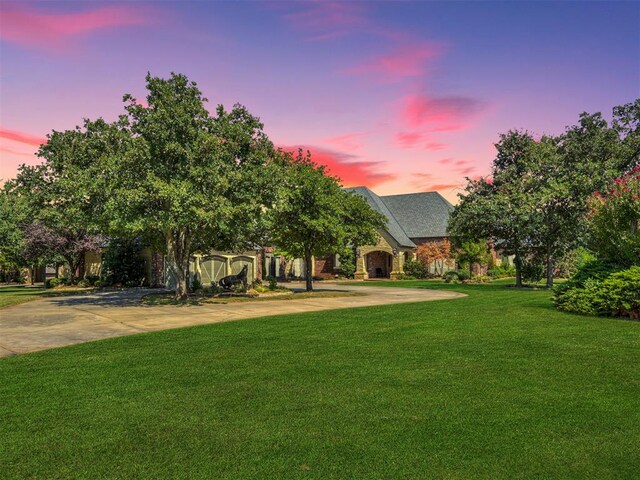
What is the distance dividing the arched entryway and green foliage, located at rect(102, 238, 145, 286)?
23.3m

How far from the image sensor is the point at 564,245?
32.8 m

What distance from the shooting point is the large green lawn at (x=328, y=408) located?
188 inches

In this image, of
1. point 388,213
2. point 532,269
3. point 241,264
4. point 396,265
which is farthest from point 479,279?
point 241,264

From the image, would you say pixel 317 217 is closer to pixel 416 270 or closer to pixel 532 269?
pixel 532 269

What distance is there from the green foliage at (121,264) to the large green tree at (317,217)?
1434cm

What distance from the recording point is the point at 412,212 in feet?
184

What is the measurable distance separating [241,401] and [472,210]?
28.2m

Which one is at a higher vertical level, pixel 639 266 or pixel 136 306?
pixel 639 266

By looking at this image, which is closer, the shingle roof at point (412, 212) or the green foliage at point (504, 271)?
the green foliage at point (504, 271)

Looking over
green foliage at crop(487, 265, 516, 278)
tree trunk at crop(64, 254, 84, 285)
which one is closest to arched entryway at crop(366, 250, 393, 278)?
green foliage at crop(487, 265, 516, 278)

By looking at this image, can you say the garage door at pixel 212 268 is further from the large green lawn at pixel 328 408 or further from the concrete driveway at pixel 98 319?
the large green lawn at pixel 328 408

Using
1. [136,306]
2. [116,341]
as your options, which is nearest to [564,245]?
[136,306]

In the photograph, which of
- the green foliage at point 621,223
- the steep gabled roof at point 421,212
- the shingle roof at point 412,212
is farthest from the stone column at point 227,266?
the green foliage at point 621,223

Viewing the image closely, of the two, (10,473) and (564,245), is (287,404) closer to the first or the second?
(10,473)
